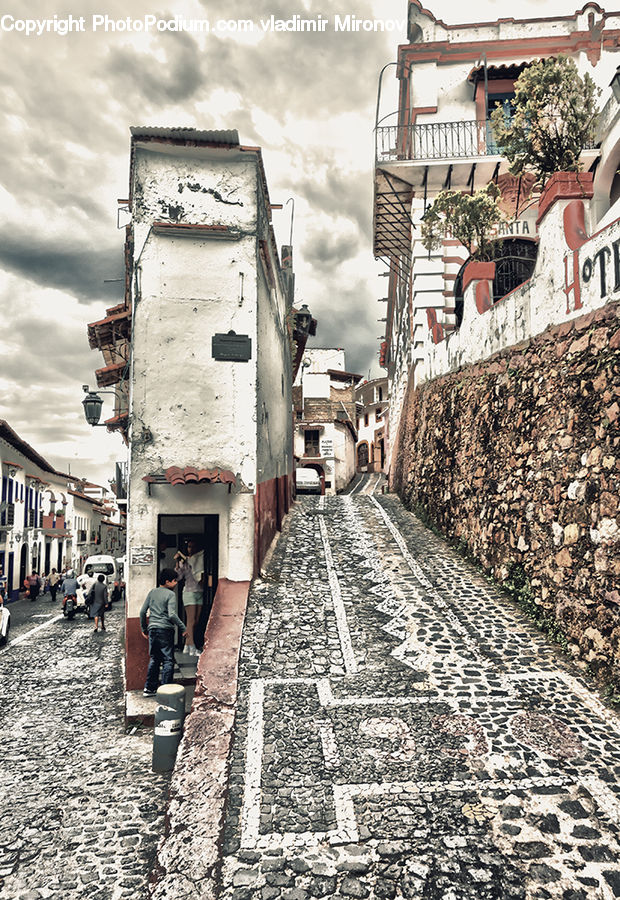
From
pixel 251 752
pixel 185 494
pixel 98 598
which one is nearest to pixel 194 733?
pixel 251 752

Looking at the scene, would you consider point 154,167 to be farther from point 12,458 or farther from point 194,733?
point 12,458

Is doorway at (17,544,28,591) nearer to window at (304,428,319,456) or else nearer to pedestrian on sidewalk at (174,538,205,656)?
window at (304,428,319,456)

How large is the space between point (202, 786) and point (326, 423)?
31154 millimetres

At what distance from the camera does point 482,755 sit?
15.9 ft

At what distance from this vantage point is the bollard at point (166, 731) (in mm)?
5797

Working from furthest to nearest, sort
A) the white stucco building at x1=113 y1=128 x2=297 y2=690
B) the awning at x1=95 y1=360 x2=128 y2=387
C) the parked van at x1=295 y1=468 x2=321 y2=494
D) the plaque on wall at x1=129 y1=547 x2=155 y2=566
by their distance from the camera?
the parked van at x1=295 y1=468 x2=321 y2=494, the awning at x1=95 y1=360 x2=128 y2=387, the white stucco building at x1=113 y1=128 x2=297 y2=690, the plaque on wall at x1=129 y1=547 x2=155 y2=566

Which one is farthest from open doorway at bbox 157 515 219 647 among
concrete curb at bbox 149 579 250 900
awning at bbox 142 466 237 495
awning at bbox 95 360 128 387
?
awning at bbox 95 360 128 387

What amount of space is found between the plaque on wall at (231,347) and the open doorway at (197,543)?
248 cm

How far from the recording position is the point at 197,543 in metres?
8.29

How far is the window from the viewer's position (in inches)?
1388

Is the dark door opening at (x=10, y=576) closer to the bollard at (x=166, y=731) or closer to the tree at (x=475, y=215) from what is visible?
the bollard at (x=166, y=731)

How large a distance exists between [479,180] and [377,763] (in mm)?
17357

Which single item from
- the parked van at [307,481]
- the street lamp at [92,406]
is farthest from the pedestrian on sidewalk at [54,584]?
the street lamp at [92,406]

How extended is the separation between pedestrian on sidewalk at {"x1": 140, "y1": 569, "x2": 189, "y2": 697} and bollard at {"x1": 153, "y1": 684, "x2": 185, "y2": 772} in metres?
1.23
